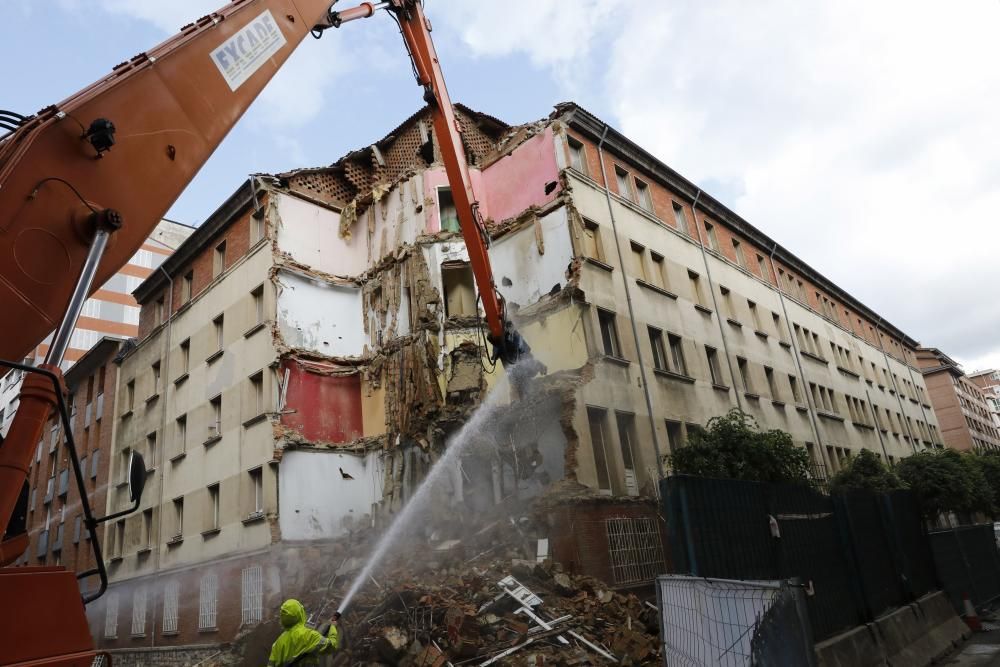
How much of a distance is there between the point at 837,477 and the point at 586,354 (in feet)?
43.6

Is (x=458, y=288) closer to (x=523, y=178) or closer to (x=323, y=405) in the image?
(x=523, y=178)

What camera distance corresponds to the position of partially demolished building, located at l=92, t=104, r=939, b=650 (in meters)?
16.3

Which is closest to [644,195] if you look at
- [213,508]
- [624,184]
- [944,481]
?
[624,184]

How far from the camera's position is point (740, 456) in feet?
46.4

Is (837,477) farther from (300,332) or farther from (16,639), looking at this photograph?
(16,639)

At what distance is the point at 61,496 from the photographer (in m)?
29.4

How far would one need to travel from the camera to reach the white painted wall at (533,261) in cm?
1772

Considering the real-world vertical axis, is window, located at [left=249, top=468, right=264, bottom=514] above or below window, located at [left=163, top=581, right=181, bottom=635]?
above

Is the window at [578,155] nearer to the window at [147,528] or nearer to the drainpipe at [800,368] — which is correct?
the drainpipe at [800,368]

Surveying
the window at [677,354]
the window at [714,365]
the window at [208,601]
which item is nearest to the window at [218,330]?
the window at [208,601]

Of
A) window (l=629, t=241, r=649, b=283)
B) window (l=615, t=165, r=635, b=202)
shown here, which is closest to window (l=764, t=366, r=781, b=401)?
window (l=629, t=241, r=649, b=283)

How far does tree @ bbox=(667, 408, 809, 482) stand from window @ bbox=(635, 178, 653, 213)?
1033 cm

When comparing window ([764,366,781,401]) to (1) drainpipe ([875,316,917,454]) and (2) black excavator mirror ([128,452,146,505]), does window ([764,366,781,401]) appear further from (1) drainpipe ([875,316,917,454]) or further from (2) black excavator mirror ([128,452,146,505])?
(2) black excavator mirror ([128,452,146,505])

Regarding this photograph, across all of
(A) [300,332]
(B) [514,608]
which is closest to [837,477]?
(B) [514,608]
